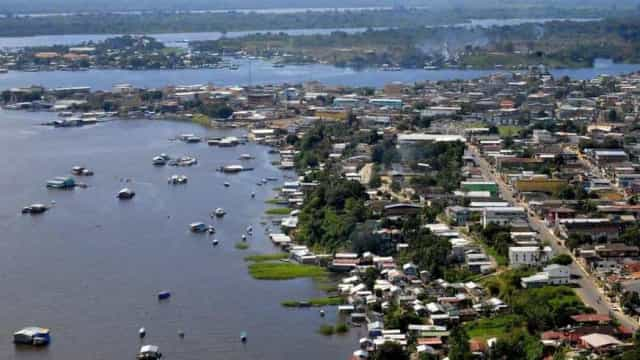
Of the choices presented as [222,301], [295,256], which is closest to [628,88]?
[295,256]

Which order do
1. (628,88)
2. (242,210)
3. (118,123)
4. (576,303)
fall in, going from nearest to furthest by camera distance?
(576,303) → (242,210) → (118,123) → (628,88)

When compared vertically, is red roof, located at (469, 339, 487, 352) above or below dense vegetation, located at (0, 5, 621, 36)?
above

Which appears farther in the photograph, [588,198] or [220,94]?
[220,94]

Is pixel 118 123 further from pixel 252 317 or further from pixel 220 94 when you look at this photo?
pixel 252 317

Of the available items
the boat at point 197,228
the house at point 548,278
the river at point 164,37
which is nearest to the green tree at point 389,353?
the house at point 548,278

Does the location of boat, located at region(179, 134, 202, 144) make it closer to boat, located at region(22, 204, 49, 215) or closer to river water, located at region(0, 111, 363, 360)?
river water, located at region(0, 111, 363, 360)

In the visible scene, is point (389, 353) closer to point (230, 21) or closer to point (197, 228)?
point (197, 228)

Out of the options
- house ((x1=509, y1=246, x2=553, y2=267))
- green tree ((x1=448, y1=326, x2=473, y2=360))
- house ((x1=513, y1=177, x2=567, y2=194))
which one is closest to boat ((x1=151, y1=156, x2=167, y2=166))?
house ((x1=513, y1=177, x2=567, y2=194))
